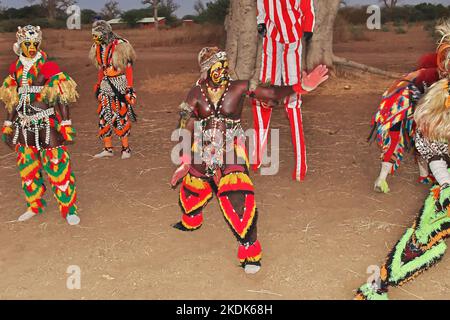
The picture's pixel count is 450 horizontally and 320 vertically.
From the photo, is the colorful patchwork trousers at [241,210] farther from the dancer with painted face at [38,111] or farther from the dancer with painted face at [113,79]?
the dancer with painted face at [113,79]

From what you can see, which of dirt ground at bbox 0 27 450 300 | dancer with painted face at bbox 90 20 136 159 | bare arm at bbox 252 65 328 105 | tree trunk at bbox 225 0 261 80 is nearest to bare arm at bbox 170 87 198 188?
bare arm at bbox 252 65 328 105

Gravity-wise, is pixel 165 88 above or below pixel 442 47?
below

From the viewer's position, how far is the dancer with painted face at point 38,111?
434 cm

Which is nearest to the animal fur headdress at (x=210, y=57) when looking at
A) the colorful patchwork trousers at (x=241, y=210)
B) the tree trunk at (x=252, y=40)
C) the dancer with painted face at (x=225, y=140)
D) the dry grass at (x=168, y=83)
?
the dancer with painted face at (x=225, y=140)

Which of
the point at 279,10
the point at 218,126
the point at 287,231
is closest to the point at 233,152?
the point at 218,126

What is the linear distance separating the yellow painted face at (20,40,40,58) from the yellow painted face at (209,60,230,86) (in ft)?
5.32

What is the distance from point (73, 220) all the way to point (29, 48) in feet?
5.17

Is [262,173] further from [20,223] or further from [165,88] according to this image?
[165,88]

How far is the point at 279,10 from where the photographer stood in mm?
5875

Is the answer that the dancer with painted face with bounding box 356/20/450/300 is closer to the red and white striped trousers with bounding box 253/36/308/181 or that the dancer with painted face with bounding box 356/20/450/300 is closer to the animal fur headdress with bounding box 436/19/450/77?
the animal fur headdress with bounding box 436/19/450/77

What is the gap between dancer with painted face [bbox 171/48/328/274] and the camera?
373 cm

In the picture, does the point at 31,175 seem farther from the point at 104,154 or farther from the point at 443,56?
the point at 443,56

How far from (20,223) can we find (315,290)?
9.34ft

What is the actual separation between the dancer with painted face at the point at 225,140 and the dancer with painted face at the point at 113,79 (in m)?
2.62
